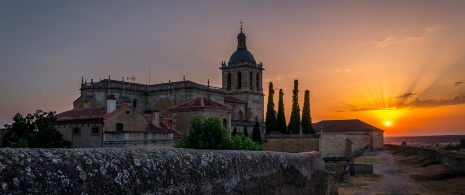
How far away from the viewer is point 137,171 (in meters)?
5.21

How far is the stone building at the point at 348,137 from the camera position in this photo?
56281 mm

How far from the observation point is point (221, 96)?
63.3 meters

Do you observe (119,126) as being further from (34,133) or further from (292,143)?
(292,143)

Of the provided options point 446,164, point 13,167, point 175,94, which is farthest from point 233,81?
point 13,167

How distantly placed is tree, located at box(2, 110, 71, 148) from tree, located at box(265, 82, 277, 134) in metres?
35.2

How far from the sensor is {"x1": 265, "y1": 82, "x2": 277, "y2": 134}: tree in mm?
63062

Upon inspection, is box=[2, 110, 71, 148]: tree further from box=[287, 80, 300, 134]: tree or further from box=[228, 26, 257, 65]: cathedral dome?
box=[228, 26, 257, 65]: cathedral dome

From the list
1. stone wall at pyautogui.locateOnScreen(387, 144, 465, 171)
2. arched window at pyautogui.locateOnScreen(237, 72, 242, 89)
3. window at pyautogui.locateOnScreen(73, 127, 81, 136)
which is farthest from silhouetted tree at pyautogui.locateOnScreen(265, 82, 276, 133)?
window at pyautogui.locateOnScreen(73, 127, 81, 136)

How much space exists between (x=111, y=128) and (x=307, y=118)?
36.6 metres

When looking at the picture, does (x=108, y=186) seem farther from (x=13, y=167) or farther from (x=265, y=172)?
(x=265, y=172)

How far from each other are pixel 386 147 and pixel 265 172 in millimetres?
86438

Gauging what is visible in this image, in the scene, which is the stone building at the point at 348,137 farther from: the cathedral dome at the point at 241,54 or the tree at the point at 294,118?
the cathedral dome at the point at 241,54

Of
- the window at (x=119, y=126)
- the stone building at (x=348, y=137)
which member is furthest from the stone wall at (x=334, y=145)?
the window at (x=119, y=126)

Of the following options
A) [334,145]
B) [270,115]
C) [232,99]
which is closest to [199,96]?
[232,99]
